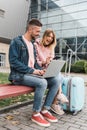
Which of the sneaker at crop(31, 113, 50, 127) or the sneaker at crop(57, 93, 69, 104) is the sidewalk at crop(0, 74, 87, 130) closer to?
the sneaker at crop(31, 113, 50, 127)

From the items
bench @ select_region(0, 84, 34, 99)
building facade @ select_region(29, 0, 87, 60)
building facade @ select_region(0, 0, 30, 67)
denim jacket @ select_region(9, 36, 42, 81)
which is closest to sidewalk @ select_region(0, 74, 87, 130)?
bench @ select_region(0, 84, 34, 99)

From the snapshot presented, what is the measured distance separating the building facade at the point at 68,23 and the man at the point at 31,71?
23.9 metres

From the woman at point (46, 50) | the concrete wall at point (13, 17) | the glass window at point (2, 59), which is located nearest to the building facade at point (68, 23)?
the concrete wall at point (13, 17)

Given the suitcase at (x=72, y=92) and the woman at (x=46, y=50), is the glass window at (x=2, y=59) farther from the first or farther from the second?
the woman at (x=46, y=50)

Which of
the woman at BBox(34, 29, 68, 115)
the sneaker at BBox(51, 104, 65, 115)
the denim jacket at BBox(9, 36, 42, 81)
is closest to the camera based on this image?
the denim jacket at BBox(9, 36, 42, 81)

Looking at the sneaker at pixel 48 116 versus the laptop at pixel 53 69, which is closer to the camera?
the laptop at pixel 53 69

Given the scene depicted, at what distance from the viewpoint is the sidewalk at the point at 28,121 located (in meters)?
3.99

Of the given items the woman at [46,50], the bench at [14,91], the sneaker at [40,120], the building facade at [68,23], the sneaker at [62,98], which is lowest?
the sneaker at [40,120]

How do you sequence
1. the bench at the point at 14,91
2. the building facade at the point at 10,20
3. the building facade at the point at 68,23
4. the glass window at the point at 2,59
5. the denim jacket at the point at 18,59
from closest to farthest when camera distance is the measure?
the bench at the point at 14,91 < the denim jacket at the point at 18,59 < the building facade at the point at 68,23 < the glass window at the point at 2,59 < the building facade at the point at 10,20

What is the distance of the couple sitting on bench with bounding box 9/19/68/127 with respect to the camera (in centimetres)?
406

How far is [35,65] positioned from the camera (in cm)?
446

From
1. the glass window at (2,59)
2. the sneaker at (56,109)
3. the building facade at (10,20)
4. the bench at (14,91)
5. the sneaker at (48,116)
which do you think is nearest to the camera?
the bench at (14,91)

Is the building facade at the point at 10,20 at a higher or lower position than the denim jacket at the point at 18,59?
higher

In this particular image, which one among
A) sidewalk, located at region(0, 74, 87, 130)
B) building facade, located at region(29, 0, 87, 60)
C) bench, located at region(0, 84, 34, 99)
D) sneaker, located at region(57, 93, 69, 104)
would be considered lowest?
sidewalk, located at region(0, 74, 87, 130)
